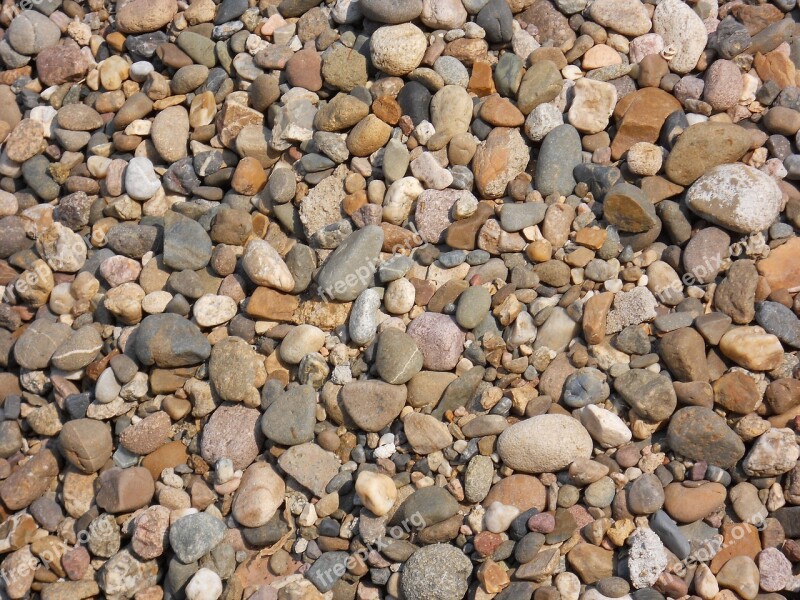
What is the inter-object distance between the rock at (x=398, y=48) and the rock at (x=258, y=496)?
2.23 m

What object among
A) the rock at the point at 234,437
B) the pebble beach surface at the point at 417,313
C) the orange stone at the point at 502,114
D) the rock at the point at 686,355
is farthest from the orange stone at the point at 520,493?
the orange stone at the point at 502,114

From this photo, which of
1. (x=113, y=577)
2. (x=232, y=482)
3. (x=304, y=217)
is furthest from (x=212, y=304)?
(x=113, y=577)

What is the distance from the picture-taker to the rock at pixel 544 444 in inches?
115

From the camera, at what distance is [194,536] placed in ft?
9.95

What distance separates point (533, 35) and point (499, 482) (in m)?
2.51

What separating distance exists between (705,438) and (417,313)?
139cm

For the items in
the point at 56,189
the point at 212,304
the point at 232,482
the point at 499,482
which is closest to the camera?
the point at 499,482

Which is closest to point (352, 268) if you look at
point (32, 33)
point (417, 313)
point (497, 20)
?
point (417, 313)

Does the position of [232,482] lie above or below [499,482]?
below

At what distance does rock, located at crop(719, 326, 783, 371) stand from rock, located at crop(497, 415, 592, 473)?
738 mm

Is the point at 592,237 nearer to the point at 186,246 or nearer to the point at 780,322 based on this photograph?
the point at 780,322

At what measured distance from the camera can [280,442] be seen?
3191 millimetres

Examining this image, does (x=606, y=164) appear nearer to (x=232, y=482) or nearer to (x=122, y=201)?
(x=232, y=482)

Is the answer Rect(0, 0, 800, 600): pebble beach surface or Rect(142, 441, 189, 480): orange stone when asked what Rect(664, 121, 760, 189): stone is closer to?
Rect(0, 0, 800, 600): pebble beach surface
